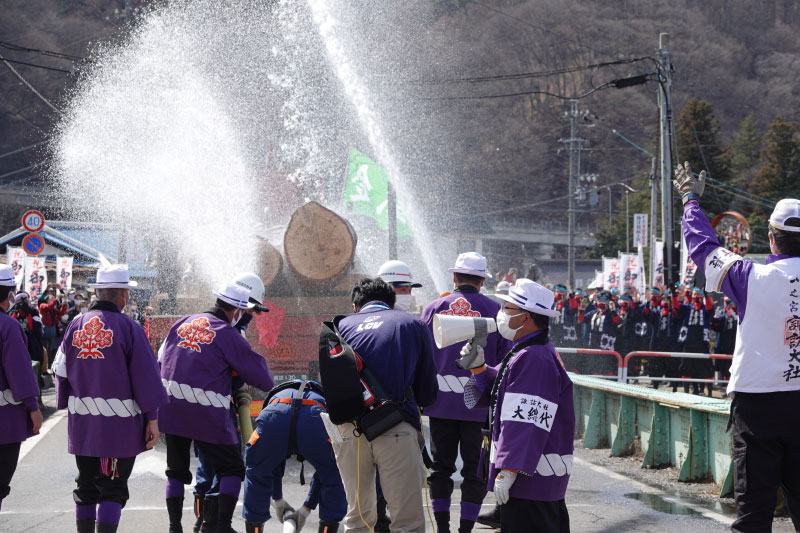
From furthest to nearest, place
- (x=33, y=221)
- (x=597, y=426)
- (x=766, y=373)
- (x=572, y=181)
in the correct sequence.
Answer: (x=572, y=181), (x=33, y=221), (x=597, y=426), (x=766, y=373)

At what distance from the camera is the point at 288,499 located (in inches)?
311

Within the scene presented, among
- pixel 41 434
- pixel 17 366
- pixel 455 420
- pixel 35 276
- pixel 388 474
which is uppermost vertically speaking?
pixel 35 276

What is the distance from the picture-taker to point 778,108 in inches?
3782

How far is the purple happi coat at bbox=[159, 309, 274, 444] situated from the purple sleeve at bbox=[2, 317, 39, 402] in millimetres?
838

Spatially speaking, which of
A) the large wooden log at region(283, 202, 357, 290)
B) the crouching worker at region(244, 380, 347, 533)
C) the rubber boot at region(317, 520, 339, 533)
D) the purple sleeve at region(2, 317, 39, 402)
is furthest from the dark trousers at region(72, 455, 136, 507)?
the large wooden log at region(283, 202, 357, 290)

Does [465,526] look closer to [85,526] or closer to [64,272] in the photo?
[85,526]

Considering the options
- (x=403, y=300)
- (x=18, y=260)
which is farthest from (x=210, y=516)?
(x=18, y=260)

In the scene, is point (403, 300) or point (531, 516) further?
point (403, 300)

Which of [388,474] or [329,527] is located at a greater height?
[388,474]

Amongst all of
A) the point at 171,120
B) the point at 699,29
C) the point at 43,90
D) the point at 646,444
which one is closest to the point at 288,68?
the point at 171,120

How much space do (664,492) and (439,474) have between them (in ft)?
9.68

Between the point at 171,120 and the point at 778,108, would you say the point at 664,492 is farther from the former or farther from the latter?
the point at 778,108

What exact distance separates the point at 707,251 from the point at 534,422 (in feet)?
4.39

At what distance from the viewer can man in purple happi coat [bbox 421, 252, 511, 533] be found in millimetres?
6543
